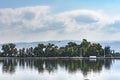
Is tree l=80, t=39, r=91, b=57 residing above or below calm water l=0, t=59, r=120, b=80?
above

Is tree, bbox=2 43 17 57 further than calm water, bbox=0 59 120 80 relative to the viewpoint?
Yes

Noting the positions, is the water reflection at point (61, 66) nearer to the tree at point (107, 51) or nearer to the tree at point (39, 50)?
the tree at point (39, 50)

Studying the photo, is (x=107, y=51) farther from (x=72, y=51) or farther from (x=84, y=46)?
(x=72, y=51)

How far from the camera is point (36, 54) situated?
109 m

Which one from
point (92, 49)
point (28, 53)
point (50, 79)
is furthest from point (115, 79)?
point (28, 53)

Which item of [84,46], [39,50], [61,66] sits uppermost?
[84,46]

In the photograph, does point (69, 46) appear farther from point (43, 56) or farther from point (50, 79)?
point (50, 79)

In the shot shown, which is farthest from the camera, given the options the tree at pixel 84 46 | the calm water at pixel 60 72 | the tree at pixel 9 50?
the tree at pixel 9 50

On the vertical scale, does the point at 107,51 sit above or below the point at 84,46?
below

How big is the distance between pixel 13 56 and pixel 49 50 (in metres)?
13.3

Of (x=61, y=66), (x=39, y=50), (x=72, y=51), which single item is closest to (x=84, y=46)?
(x=72, y=51)

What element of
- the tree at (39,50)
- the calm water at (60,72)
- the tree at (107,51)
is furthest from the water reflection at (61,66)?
the tree at (107,51)

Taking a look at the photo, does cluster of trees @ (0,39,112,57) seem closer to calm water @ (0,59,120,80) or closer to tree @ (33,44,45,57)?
tree @ (33,44,45,57)

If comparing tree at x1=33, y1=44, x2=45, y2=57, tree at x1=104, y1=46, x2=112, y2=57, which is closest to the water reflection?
tree at x1=33, y1=44, x2=45, y2=57
